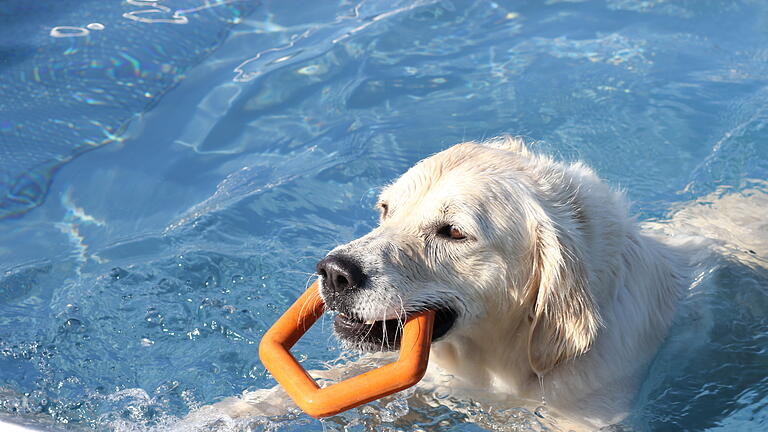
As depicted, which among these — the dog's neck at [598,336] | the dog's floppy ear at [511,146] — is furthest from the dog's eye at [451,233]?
the dog's floppy ear at [511,146]

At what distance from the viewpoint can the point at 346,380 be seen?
3348 millimetres

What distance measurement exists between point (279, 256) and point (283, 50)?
143 inches

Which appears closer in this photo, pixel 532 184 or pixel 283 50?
pixel 532 184

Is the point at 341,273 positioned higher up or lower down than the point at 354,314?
higher up

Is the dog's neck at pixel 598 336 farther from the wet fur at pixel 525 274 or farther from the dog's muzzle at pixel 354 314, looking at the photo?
the dog's muzzle at pixel 354 314

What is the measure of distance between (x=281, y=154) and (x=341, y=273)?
382 centimetres

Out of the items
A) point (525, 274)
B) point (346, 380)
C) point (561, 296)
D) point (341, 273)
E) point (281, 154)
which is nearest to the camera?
point (346, 380)

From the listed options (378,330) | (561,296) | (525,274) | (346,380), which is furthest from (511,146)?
(346,380)

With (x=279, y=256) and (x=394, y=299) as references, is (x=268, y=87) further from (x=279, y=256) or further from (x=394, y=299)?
(x=394, y=299)

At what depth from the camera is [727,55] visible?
26.9 feet

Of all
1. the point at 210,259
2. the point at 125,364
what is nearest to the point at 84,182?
the point at 210,259

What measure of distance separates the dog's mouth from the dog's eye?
0.31 meters

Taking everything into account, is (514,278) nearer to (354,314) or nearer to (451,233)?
(451,233)

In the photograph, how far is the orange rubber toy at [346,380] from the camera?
327 cm
